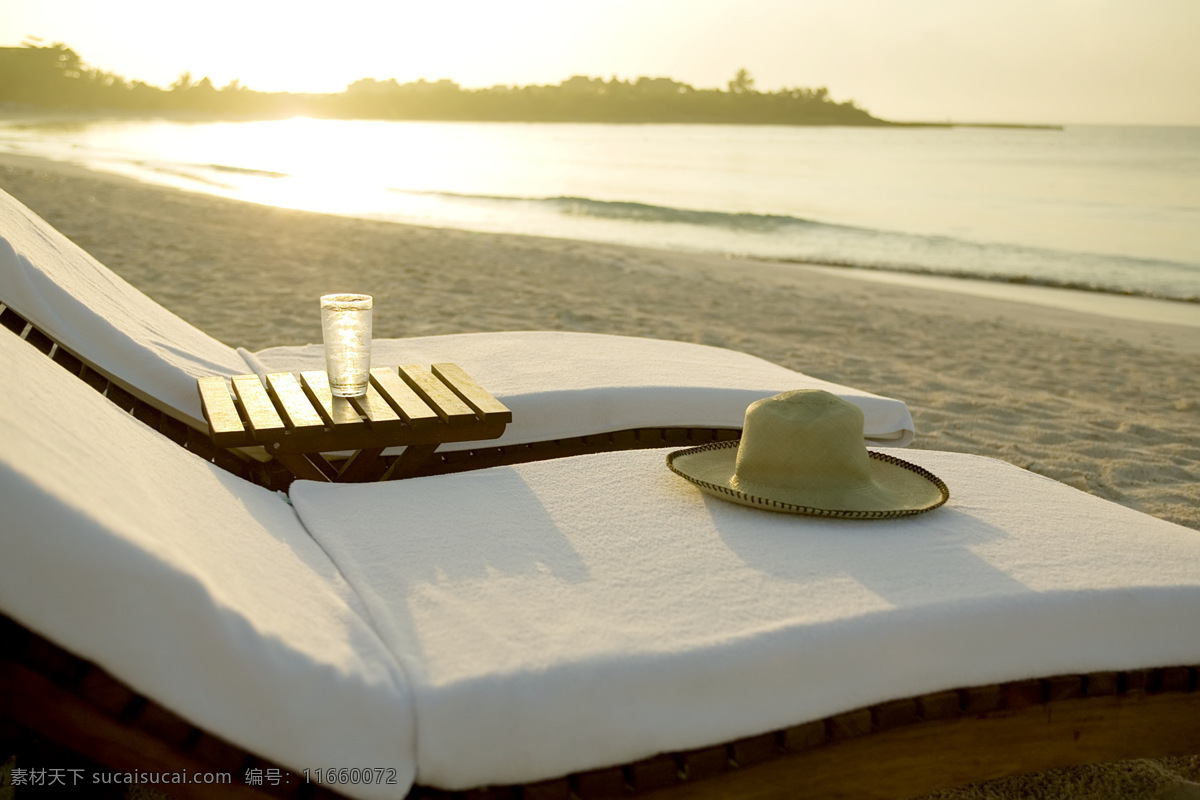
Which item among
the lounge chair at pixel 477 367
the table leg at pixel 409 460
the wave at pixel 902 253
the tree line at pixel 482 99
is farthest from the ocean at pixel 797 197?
the tree line at pixel 482 99

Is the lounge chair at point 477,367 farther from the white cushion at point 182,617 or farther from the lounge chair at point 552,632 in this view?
the white cushion at point 182,617

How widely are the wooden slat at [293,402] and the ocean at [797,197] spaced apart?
11.1 m

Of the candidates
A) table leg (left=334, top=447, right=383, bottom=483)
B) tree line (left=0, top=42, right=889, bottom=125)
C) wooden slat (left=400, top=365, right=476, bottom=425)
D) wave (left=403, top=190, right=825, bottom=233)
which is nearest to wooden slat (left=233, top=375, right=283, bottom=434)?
table leg (left=334, top=447, right=383, bottom=483)

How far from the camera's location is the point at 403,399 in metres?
2.37

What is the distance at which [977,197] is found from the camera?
21734 mm

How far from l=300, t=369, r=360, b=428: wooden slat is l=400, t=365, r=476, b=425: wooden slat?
0.19 metres

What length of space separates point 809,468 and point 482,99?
261ft

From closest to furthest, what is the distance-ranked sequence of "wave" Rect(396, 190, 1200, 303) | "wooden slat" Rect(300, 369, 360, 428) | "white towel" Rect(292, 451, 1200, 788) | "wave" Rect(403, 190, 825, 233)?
"white towel" Rect(292, 451, 1200, 788) → "wooden slat" Rect(300, 369, 360, 428) → "wave" Rect(396, 190, 1200, 303) → "wave" Rect(403, 190, 825, 233)

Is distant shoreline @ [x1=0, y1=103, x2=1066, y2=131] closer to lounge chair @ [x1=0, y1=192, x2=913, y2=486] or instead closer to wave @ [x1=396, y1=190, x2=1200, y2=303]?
wave @ [x1=396, y1=190, x2=1200, y2=303]

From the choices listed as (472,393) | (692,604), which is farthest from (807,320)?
(692,604)

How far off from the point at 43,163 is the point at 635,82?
57.7m

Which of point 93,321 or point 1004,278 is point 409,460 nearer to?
point 93,321

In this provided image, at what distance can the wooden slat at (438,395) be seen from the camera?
2.25 m

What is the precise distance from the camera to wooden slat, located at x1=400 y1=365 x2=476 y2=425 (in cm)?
225
